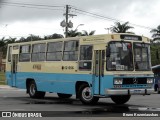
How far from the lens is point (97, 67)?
17.4 meters

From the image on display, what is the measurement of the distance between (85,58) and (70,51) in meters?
1.27

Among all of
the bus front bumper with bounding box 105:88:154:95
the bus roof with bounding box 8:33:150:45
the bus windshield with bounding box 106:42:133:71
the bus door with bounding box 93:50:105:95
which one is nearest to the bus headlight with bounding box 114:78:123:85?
the bus front bumper with bounding box 105:88:154:95

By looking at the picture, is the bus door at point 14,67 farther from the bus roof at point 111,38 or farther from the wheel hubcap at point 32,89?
the bus roof at point 111,38

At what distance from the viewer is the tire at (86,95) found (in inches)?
693

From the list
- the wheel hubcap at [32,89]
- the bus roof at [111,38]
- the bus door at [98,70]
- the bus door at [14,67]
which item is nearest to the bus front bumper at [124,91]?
the bus door at [98,70]

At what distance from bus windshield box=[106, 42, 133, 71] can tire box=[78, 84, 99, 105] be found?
1.53 metres

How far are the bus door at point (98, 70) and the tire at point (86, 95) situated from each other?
509mm

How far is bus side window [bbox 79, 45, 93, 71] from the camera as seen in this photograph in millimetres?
17864

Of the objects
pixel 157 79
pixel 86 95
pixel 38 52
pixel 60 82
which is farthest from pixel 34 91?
pixel 157 79

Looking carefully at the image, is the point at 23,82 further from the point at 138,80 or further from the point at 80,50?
the point at 138,80

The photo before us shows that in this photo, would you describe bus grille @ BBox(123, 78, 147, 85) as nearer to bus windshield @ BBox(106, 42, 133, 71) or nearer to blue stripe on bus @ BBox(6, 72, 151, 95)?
blue stripe on bus @ BBox(6, 72, 151, 95)

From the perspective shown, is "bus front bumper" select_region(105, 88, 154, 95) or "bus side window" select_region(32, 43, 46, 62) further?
"bus side window" select_region(32, 43, 46, 62)

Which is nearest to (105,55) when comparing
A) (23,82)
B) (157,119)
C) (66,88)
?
(66,88)

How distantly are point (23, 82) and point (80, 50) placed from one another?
→ 534cm
